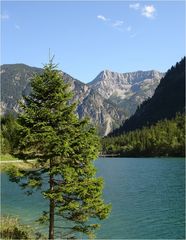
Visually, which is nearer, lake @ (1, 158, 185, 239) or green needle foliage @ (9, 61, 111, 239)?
green needle foliage @ (9, 61, 111, 239)

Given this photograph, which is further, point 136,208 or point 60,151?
point 136,208

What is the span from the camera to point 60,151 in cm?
2520

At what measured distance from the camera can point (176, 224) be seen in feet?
143

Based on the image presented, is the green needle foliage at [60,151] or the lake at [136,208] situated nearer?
the green needle foliage at [60,151]

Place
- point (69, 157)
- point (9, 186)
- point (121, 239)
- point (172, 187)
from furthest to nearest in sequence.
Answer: point (9, 186), point (172, 187), point (121, 239), point (69, 157)

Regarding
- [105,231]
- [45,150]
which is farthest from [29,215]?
[45,150]

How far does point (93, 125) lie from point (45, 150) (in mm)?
4185

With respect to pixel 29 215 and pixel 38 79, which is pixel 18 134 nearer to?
pixel 38 79

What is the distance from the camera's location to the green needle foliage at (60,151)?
25.4 metres

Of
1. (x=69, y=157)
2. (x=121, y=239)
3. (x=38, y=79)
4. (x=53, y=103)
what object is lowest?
(x=121, y=239)

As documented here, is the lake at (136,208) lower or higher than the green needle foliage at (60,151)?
lower

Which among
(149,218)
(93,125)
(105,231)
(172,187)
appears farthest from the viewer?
(172,187)

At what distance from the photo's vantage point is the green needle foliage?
2538 cm

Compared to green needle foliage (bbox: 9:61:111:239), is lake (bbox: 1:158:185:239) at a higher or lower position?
lower
